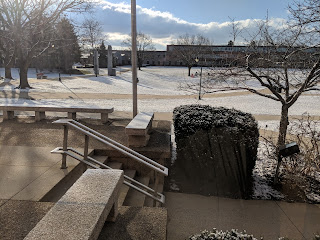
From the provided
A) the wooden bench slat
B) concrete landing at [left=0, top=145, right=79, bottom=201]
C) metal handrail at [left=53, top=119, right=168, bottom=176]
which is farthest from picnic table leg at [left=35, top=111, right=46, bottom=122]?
metal handrail at [left=53, top=119, right=168, bottom=176]

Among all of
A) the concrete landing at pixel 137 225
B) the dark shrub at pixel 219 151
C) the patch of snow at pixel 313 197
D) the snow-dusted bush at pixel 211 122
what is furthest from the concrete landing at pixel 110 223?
the patch of snow at pixel 313 197

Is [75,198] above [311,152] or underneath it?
above

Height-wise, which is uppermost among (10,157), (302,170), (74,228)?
(74,228)

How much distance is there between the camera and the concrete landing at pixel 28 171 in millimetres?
3229

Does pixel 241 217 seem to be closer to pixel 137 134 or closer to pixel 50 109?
pixel 137 134

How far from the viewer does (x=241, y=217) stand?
4074 mm

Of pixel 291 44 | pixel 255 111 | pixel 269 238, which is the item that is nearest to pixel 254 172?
pixel 269 238

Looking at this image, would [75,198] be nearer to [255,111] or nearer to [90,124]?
[90,124]

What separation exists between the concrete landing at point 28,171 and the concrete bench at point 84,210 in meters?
0.92

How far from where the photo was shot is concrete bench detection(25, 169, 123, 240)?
6.13 ft

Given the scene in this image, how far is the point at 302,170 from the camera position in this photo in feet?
16.8

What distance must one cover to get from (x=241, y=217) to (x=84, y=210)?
9.16 feet

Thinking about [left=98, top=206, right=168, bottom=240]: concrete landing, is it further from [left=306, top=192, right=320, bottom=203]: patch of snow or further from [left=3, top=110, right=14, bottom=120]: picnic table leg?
[left=3, top=110, right=14, bottom=120]: picnic table leg

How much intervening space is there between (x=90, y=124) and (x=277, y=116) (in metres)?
8.56
